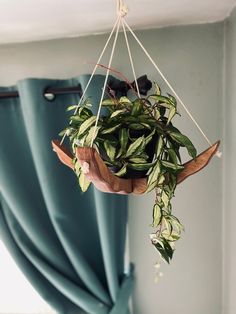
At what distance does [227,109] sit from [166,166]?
2.12 ft

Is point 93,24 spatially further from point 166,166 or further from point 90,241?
point 90,241

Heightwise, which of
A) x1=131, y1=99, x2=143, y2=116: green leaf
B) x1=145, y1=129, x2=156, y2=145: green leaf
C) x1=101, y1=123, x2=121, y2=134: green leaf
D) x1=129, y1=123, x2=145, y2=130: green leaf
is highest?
x1=131, y1=99, x2=143, y2=116: green leaf

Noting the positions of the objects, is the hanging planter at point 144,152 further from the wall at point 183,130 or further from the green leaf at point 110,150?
the wall at point 183,130

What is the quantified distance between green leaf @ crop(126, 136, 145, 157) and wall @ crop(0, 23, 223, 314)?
651 millimetres

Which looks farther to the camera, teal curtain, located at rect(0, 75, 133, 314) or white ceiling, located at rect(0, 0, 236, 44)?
teal curtain, located at rect(0, 75, 133, 314)

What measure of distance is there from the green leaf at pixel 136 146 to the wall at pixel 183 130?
651 millimetres

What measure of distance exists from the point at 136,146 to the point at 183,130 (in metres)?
0.66

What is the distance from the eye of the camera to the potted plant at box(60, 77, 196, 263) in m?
0.79

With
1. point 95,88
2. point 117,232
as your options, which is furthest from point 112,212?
point 95,88

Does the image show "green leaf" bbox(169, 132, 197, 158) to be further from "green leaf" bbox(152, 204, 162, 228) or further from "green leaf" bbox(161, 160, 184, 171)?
"green leaf" bbox(152, 204, 162, 228)

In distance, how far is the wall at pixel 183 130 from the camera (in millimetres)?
1366

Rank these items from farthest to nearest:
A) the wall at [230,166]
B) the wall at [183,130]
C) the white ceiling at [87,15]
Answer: the wall at [183,130] < the wall at [230,166] < the white ceiling at [87,15]

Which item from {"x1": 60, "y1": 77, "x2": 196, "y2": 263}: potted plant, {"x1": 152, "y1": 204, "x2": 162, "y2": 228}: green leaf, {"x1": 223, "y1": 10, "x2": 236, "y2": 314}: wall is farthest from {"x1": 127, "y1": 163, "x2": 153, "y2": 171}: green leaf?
{"x1": 223, "y1": 10, "x2": 236, "y2": 314}: wall

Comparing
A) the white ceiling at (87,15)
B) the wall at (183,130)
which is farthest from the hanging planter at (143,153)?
the wall at (183,130)
